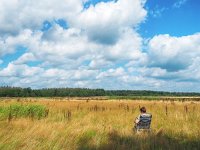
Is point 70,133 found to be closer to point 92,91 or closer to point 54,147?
point 54,147

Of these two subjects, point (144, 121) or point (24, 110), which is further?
point (24, 110)

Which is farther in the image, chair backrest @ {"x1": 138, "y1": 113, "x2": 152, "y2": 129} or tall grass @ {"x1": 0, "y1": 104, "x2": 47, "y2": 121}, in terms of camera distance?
tall grass @ {"x1": 0, "y1": 104, "x2": 47, "y2": 121}

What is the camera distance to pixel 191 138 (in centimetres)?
937

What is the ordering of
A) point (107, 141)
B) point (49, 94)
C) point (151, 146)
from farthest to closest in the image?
point (49, 94), point (107, 141), point (151, 146)

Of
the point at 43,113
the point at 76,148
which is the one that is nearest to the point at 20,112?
the point at 43,113

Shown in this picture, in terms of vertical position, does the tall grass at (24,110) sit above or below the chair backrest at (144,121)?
above

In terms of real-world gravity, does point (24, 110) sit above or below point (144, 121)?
above

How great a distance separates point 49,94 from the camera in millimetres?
165125

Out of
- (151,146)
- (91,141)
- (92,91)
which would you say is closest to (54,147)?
(91,141)

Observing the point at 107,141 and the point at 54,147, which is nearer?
the point at 54,147

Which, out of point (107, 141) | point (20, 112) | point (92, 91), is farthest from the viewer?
point (92, 91)

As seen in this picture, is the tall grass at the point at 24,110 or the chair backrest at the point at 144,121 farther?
the tall grass at the point at 24,110

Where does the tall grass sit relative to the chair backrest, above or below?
above

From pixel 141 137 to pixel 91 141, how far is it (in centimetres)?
151
